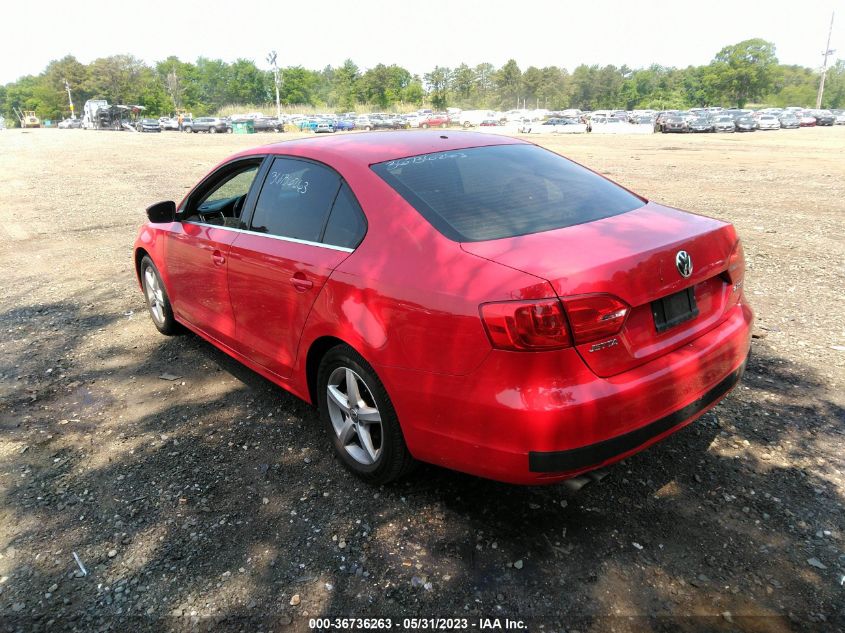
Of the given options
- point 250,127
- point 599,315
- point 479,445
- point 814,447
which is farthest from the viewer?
point 250,127

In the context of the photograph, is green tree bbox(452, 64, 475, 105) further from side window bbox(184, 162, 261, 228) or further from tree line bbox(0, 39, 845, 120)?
side window bbox(184, 162, 261, 228)

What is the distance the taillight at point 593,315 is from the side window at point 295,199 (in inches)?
57.7

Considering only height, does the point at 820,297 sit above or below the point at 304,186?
below

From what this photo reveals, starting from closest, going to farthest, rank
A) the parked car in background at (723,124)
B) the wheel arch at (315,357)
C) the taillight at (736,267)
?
1. the taillight at (736,267)
2. the wheel arch at (315,357)
3. the parked car in background at (723,124)

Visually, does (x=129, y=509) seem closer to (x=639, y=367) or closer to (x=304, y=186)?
(x=304, y=186)

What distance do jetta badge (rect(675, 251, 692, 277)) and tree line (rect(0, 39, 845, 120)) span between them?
358 ft

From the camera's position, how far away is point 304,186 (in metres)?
3.44

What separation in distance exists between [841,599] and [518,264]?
1.75m

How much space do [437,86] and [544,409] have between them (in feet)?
429

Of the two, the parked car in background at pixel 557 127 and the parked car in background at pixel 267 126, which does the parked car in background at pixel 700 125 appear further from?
the parked car in background at pixel 267 126

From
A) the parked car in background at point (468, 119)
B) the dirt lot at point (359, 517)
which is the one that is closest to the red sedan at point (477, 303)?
the dirt lot at point (359, 517)

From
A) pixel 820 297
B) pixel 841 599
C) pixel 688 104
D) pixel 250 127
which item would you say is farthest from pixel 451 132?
pixel 688 104

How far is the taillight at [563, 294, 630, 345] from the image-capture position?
2.28m

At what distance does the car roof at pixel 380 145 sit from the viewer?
3275 millimetres
